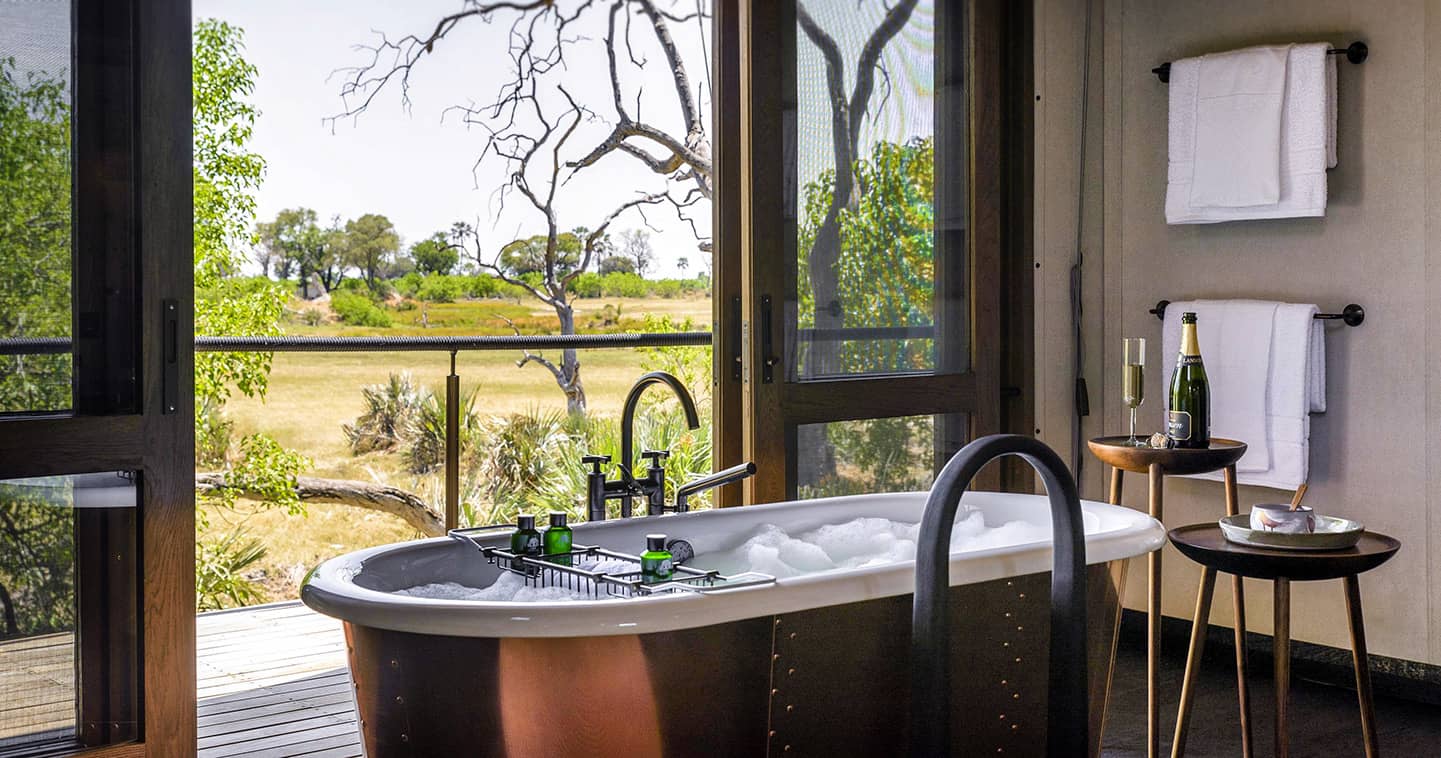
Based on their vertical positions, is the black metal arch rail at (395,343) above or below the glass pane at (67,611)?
above

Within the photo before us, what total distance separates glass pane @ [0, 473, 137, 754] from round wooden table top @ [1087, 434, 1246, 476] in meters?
2.09

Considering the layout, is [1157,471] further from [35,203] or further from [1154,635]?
[35,203]

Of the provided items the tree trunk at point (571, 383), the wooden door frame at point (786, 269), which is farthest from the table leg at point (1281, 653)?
the tree trunk at point (571, 383)

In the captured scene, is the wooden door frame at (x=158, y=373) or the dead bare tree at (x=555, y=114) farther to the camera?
the dead bare tree at (x=555, y=114)

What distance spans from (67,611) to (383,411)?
5949 mm

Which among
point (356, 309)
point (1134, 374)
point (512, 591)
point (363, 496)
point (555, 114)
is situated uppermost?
point (555, 114)

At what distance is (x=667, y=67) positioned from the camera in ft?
23.8

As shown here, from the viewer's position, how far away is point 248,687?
321 cm

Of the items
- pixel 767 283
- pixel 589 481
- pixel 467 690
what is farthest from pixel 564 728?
pixel 767 283

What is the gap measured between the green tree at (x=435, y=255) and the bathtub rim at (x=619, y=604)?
6.05 meters

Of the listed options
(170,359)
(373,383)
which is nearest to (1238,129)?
(170,359)

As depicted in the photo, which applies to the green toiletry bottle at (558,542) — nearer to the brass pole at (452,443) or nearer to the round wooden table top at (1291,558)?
the round wooden table top at (1291,558)

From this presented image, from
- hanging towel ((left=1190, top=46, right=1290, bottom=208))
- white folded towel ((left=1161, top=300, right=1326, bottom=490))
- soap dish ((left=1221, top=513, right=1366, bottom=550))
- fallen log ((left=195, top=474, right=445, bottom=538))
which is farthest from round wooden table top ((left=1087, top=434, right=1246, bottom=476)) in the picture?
fallen log ((left=195, top=474, right=445, bottom=538))

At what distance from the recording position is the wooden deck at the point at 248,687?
2.20 meters
